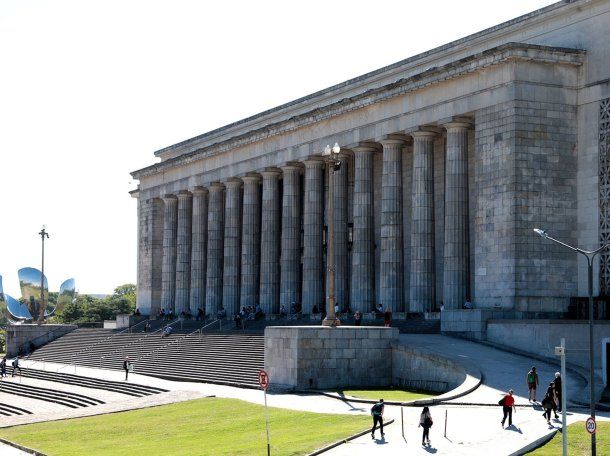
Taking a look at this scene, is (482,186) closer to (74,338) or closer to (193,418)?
(193,418)

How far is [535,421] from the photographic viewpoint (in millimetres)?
35938

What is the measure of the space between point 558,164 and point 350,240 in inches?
805

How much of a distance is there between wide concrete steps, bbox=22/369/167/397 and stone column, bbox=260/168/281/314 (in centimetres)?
1645

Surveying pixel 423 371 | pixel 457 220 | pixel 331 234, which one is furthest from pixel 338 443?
pixel 457 220

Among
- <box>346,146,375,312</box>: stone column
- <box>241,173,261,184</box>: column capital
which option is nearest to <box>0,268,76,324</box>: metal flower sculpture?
<box>241,173,261,184</box>: column capital

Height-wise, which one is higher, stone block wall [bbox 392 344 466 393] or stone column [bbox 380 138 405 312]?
stone column [bbox 380 138 405 312]

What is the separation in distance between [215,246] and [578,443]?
57.9 m

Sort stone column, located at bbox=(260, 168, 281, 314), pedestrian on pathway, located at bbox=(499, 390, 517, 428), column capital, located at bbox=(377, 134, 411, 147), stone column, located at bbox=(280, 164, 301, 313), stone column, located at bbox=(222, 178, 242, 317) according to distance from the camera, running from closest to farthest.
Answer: pedestrian on pathway, located at bbox=(499, 390, 517, 428) < column capital, located at bbox=(377, 134, 411, 147) < stone column, located at bbox=(280, 164, 301, 313) < stone column, located at bbox=(260, 168, 281, 314) < stone column, located at bbox=(222, 178, 242, 317)

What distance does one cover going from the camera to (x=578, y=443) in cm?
3203

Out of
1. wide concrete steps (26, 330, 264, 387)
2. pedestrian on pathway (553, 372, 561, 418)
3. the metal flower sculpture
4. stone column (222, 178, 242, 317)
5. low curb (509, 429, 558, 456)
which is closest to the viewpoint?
low curb (509, 429, 558, 456)

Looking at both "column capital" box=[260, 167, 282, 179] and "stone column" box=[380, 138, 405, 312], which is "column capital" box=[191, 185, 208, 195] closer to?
"column capital" box=[260, 167, 282, 179]

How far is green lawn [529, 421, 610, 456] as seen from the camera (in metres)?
31.1

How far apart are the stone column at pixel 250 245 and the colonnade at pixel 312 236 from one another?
72 mm

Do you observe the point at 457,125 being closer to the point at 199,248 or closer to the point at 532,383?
the point at 532,383
